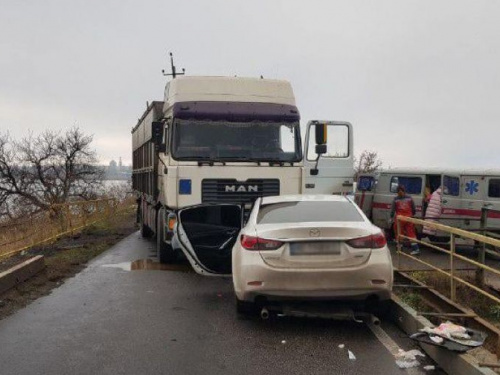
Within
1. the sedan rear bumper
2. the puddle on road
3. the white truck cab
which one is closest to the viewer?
the sedan rear bumper

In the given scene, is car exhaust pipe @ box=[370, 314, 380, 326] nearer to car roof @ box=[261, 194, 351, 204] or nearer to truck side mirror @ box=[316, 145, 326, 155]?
car roof @ box=[261, 194, 351, 204]

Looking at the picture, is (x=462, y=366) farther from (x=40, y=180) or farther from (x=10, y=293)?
(x=40, y=180)

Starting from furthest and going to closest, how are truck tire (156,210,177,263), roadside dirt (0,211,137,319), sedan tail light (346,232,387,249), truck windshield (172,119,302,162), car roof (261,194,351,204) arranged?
1. truck tire (156,210,177,263)
2. truck windshield (172,119,302,162)
3. roadside dirt (0,211,137,319)
4. car roof (261,194,351,204)
5. sedan tail light (346,232,387,249)

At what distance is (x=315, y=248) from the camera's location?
5.70m

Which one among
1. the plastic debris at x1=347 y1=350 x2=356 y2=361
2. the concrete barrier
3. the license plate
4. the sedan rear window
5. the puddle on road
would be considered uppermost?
the sedan rear window

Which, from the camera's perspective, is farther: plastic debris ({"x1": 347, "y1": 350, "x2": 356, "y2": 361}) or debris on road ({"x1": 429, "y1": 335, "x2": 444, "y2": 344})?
plastic debris ({"x1": 347, "y1": 350, "x2": 356, "y2": 361})

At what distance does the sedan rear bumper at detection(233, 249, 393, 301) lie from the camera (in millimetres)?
5621

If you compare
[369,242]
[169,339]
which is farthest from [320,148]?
[169,339]

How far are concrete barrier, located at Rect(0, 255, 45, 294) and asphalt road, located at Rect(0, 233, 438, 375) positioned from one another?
0.64 m

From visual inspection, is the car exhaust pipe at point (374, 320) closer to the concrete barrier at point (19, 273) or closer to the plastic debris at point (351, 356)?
the plastic debris at point (351, 356)

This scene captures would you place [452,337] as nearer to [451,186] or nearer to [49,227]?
[451,186]

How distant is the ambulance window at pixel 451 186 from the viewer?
1308 cm

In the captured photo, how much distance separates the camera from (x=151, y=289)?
8305mm

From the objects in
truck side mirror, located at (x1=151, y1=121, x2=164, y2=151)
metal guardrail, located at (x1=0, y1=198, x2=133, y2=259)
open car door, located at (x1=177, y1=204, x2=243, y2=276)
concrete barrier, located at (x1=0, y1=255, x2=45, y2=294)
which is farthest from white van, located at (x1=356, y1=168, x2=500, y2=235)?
metal guardrail, located at (x1=0, y1=198, x2=133, y2=259)
